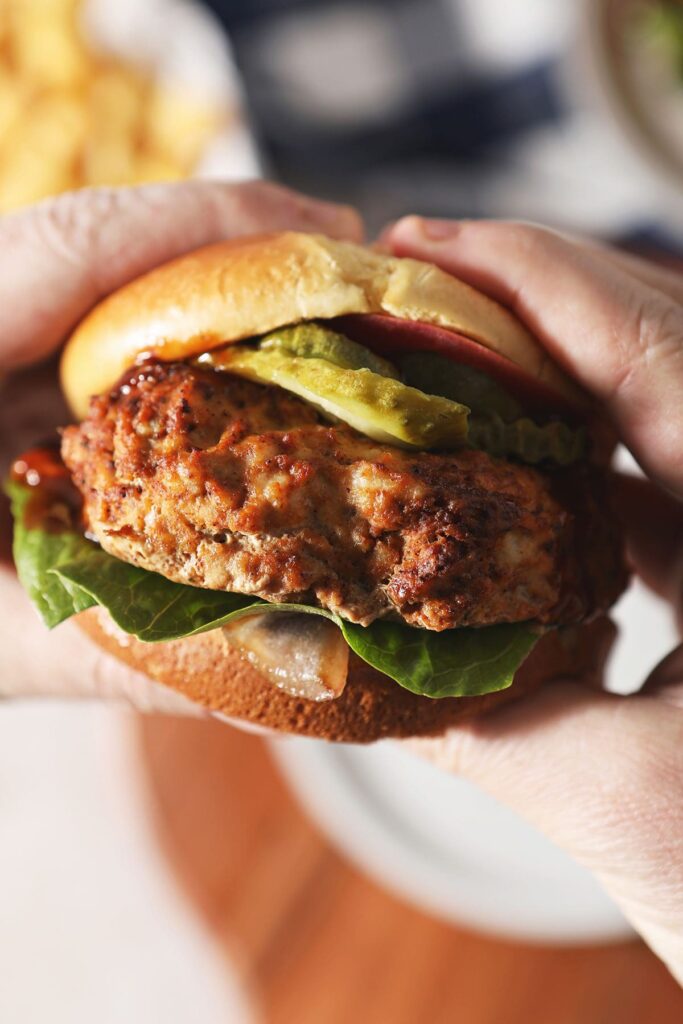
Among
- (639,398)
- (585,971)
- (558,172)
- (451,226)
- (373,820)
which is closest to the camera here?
(639,398)

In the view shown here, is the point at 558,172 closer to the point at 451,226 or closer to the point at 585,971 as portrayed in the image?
the point at 451,226

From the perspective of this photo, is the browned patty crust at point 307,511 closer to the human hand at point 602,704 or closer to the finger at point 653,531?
the human hand at point 602,704

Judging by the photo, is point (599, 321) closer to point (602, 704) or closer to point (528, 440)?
point (528, 440)

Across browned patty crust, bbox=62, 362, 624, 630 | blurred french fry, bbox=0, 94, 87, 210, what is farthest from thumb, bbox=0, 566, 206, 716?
blurred french fry, bbox=0, 94, 87, 210

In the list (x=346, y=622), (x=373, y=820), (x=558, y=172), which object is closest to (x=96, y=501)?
(x=346, y=622)

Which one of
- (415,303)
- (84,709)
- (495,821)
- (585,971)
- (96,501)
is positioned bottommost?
(585,971)

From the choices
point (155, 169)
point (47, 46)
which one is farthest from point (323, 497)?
point (47, 46)

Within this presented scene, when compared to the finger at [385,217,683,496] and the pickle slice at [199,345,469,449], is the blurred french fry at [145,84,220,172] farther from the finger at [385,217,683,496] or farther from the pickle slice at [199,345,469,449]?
the pickle slice at [199,345,469,449]
